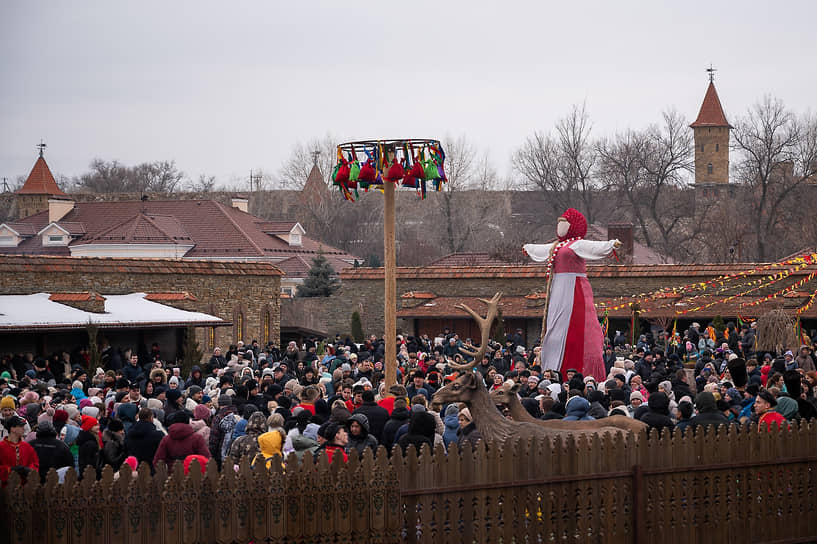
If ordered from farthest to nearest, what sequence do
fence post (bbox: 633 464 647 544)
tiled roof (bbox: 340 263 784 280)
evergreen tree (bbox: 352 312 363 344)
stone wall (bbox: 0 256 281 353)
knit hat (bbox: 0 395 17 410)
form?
evergreen tree (bbox: 352 312 363 344) < tiled roof (bbox: 340 263 784 280) < stone wall (bbox: 0 256 281 353) < knit hat (bbox: 0 395 17 410) < fence post (bbox: 633 464 647 544)

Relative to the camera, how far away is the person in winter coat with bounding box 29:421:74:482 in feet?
29.4

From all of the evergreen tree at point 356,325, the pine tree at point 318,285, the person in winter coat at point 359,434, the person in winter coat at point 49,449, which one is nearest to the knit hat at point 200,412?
the person in winter coat at point 49,449

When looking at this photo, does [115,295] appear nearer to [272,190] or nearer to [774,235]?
[774,235]

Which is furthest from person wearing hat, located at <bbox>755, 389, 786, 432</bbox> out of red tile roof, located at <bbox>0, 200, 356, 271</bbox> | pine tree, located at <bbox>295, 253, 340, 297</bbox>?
red tile roof, located at <bbox>0, 200, 356, 271</bbox>

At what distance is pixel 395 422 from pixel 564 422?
159cm

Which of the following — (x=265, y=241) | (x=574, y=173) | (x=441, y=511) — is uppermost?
(x=574, y=173)

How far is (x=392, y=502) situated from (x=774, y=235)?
54465 mm

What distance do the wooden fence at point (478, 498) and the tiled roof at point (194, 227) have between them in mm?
41078

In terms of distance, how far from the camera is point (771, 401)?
9.97m

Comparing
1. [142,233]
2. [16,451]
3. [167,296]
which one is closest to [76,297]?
[167,296]

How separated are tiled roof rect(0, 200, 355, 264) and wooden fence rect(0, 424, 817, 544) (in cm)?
4108

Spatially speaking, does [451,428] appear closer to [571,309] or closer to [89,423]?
[89,423]

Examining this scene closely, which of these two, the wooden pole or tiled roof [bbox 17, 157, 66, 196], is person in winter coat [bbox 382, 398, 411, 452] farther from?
tiled roof [bbox 17, 157, 66, 196]

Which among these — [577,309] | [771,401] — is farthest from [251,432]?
[577,309]
